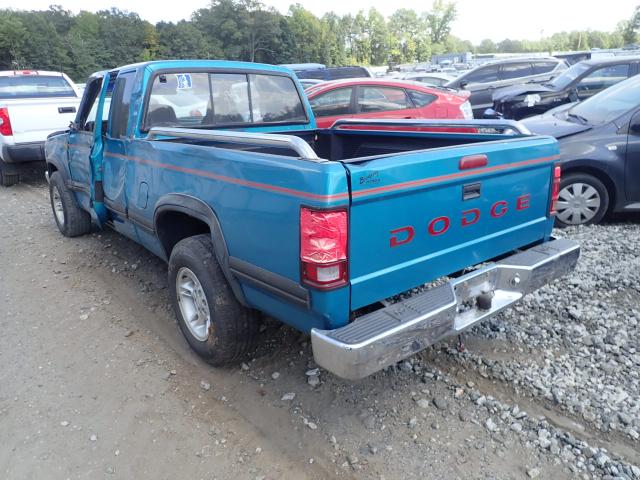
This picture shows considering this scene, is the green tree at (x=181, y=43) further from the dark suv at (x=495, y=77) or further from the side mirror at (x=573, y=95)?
the side mirror at (x=573, y=95)

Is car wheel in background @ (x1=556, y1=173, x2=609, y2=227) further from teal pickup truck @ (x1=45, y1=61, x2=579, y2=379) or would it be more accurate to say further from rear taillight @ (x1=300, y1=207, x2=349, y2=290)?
rear taillight @ (x1=300, y1=207, x2=349, y2=290)

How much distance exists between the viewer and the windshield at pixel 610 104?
542cm

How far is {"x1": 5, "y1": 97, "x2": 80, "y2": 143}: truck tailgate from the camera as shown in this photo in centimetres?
827

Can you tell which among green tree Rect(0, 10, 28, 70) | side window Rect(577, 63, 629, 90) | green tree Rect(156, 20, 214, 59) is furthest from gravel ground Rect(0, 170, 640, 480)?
green tree Rect(156, 20, 214, 59)

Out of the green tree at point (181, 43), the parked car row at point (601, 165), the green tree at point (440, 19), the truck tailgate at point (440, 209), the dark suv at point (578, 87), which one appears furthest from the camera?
the green tree at point (440, 19)

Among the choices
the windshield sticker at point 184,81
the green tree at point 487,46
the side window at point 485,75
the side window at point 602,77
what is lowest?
the windshield sticker at point 184,81

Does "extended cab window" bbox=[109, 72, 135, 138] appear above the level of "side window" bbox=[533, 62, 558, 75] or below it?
below

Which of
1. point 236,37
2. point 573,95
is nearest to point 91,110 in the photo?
point 573,95

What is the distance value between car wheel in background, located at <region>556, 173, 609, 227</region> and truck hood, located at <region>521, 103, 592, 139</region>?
52cm

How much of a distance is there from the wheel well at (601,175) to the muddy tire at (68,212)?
18.2 ft

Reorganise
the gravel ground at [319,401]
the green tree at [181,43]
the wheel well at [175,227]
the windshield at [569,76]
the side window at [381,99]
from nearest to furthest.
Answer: the gravel ground at [319,401], the wheel well at [175,227], the side window at [381,99], the windshield at [569,76], the green tree at [181,43]

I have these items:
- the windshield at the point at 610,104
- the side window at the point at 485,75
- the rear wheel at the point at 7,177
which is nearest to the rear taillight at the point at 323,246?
the windshield at the point at 610,104

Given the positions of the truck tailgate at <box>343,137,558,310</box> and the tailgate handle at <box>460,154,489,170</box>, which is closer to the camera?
the truck tailgate at <box>343,137,558,310</box>

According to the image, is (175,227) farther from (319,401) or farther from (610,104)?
(610,104)
